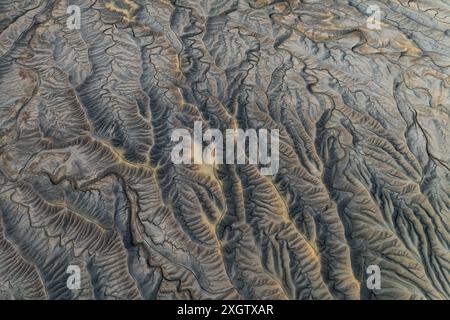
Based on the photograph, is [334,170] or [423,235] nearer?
[423,235]

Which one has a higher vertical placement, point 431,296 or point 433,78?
point 433,78

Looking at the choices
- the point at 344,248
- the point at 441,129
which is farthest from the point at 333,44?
the point at 344,248

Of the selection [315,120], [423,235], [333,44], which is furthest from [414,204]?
[333,44]

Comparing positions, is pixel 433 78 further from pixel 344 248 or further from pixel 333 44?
pixel 344 248
